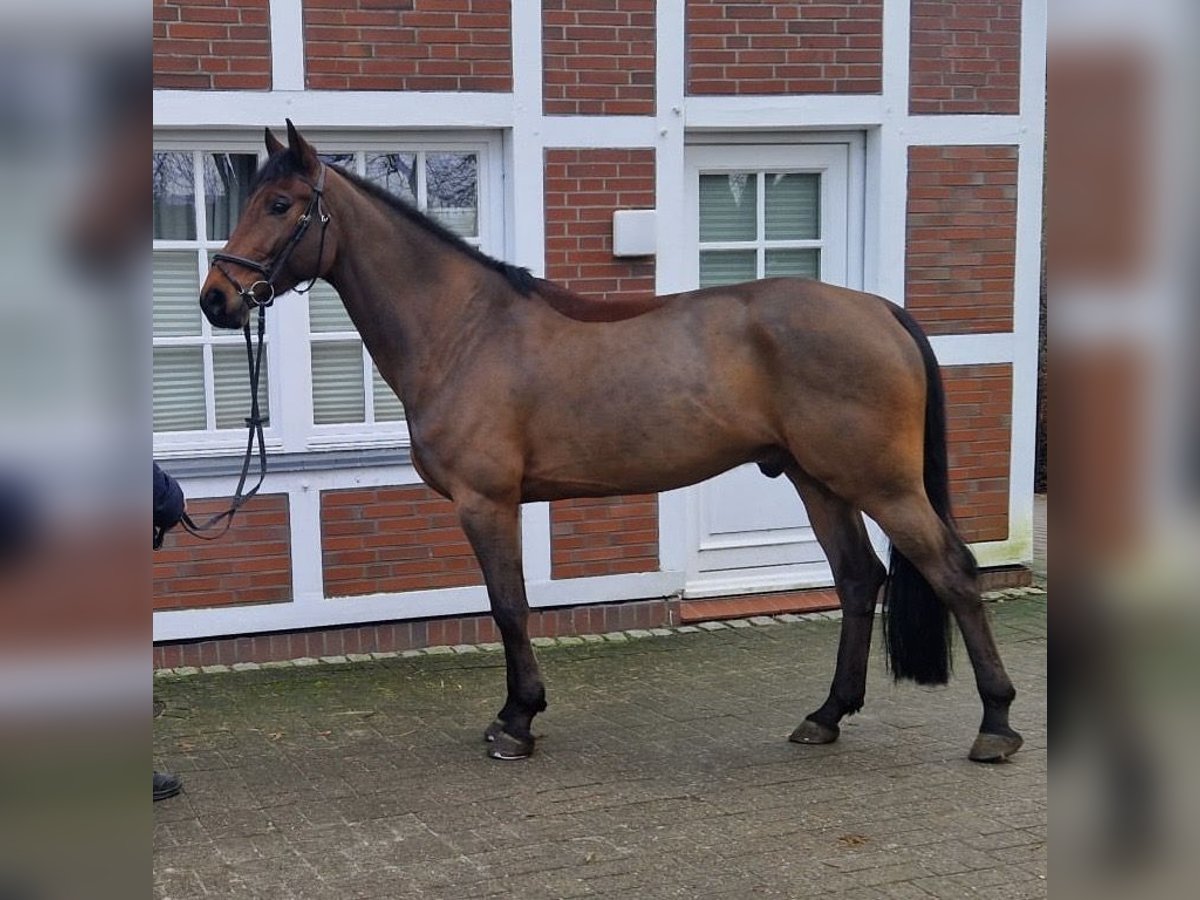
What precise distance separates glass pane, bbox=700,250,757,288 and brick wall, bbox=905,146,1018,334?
810 millimetres

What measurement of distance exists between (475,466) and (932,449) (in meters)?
1.59

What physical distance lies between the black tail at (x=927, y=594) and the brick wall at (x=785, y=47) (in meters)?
2.27

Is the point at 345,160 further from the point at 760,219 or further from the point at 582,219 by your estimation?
the point at 760,219

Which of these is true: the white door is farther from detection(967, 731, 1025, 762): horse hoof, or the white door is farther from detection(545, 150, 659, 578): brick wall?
detection(967, 731, 1025, 762): horse hoof

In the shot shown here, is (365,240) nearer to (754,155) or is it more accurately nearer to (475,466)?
(475,466)

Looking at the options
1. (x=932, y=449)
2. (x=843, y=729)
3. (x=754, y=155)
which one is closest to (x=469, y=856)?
(x=843, y=729)

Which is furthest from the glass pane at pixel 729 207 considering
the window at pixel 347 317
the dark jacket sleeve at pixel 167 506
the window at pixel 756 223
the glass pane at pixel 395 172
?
the dark jacket sleeve at pixel 167 506

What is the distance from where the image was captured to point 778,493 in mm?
6922

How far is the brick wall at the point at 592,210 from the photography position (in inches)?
245

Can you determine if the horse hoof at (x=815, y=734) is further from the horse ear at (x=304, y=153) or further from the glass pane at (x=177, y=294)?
the glass pane at (x=177, y=294)

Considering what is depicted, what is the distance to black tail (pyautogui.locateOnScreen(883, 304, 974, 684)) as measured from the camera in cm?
454

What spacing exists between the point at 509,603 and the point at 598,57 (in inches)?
113

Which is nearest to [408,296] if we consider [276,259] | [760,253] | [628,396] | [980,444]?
[276,259]

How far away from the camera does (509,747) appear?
4.59 metres
